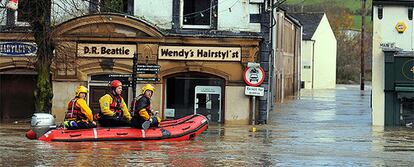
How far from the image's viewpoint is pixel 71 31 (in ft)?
107

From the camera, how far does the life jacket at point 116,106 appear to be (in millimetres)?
22719

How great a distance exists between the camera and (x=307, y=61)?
7975cm

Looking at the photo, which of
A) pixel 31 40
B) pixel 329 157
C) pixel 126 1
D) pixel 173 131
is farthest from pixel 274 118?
pixel 329 157

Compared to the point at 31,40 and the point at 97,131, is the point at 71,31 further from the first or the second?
the point at 97,131

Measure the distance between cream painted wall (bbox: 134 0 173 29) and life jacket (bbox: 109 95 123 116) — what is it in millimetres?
10466

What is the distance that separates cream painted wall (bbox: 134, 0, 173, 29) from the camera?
33.0 metres

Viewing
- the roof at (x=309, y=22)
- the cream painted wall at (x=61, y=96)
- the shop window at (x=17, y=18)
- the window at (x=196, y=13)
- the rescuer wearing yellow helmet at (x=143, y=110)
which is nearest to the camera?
the rescuer wearing yellow helmet at (x=143, y=110)

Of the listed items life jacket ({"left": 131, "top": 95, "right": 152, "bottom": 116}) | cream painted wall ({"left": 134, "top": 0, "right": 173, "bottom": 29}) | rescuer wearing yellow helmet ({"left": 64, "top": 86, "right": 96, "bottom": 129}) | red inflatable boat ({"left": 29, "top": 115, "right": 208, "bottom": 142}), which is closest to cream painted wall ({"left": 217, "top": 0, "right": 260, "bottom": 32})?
cream painted wall ({"left": 134, "top": 0, "right": 173, "bottom": 29})

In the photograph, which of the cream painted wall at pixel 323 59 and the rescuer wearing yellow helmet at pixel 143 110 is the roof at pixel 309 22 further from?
the rescuer wearing yellow helmet at pixel 143 110

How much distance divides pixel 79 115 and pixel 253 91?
37.9 feet

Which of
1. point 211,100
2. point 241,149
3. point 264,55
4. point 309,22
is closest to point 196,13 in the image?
point 264,55

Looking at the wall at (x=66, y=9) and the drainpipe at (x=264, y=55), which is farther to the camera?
the drainpipe at (x=264, y=55)

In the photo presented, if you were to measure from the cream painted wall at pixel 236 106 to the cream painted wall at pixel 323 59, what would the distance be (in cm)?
4901

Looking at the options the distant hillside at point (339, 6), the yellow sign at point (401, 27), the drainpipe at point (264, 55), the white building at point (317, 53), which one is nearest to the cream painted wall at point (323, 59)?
the white building at point (317, 53)
